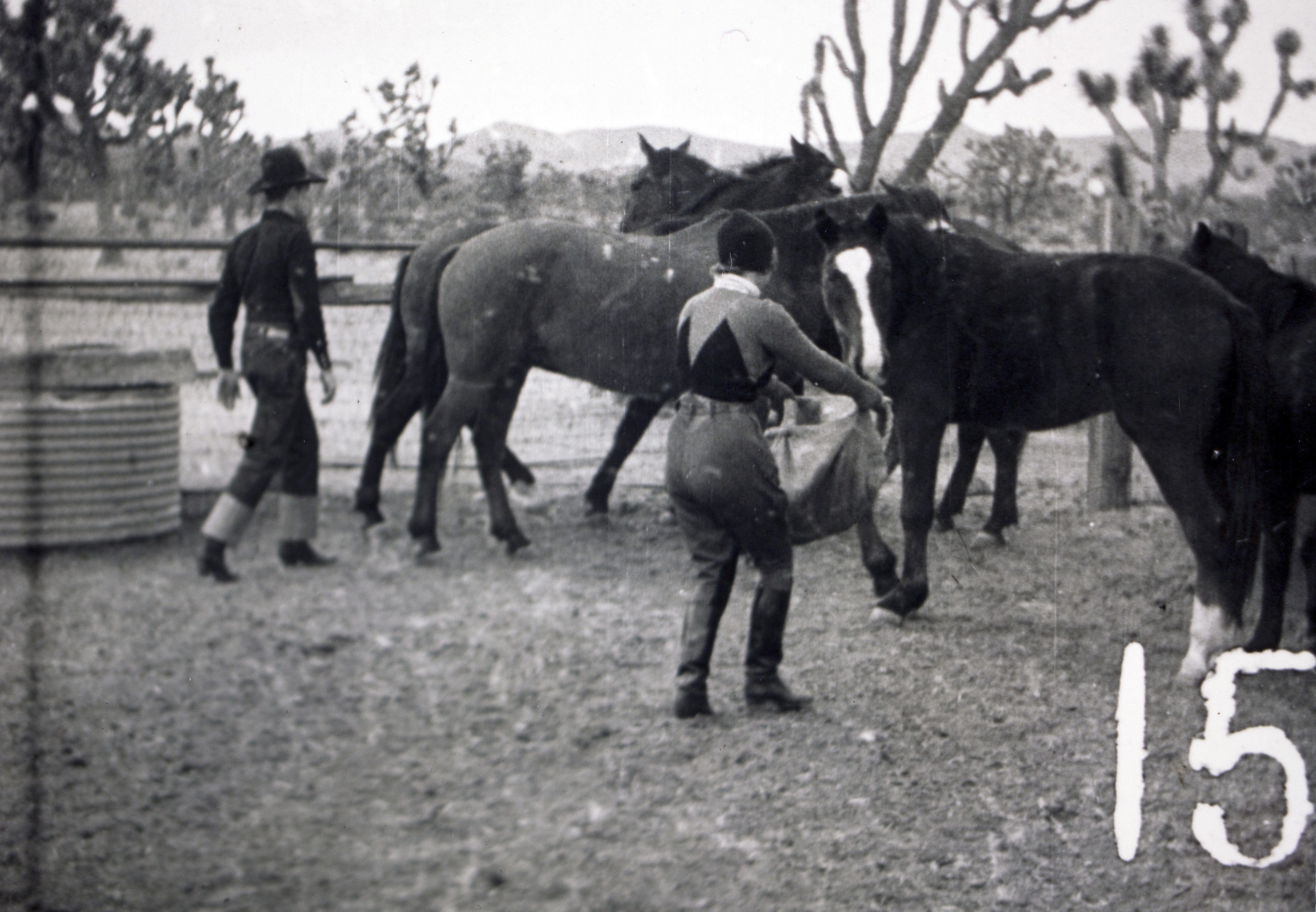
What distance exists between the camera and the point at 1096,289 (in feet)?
13.9

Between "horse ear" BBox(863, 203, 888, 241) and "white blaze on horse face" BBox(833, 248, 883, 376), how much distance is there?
7cm

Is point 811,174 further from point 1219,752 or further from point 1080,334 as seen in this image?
point 1219,752

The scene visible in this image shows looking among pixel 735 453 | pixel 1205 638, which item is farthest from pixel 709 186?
pixel 1205 638

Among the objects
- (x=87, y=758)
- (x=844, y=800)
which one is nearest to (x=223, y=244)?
(x=87, y=758)

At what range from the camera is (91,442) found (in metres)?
A: 3.19

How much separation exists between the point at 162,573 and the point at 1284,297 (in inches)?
160

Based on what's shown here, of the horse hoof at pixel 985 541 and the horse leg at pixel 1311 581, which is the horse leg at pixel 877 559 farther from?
the horse leg at pixel 1311 581

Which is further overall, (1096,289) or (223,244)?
(1096,289)

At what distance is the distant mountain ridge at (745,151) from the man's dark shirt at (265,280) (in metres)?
0.58

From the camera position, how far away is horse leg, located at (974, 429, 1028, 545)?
14.9 feet

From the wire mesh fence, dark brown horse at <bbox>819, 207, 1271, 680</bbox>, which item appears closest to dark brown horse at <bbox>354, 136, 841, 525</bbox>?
the wire mesh fence

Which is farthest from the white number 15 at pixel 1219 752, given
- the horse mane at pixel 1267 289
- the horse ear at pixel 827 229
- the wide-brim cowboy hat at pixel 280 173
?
the wide-brim cowboy hat at pixel 280 173

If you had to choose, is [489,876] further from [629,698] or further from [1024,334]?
[1024,334]

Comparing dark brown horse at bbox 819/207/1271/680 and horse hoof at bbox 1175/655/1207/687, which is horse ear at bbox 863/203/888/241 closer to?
dark brown horse at bbox 819/207/1271/680
